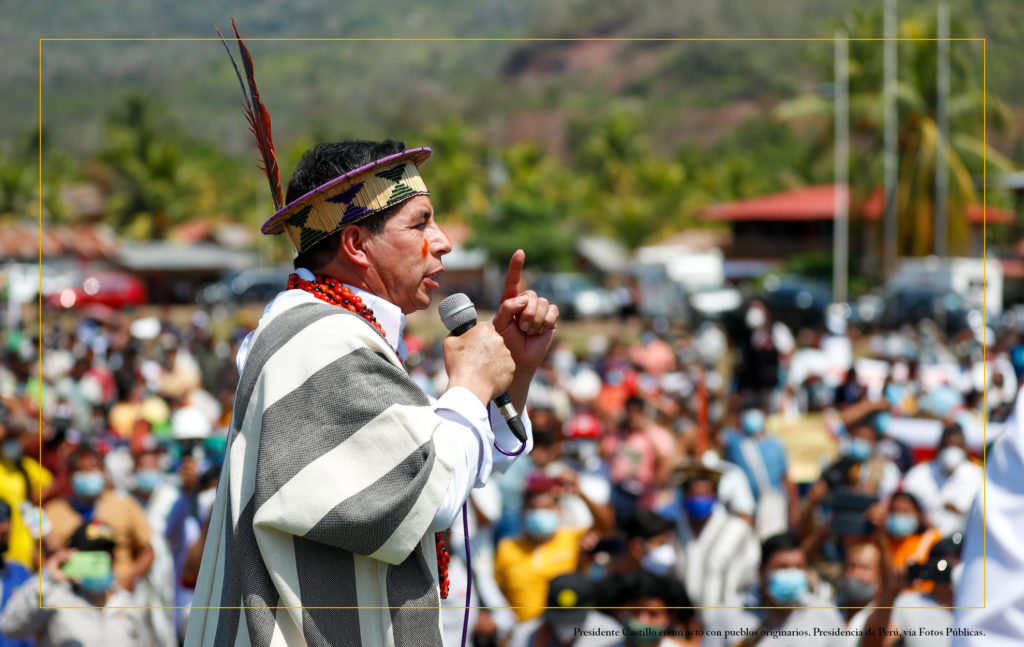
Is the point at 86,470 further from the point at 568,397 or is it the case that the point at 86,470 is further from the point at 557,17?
the point at 557,17

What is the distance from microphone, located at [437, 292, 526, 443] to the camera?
8.04 ft

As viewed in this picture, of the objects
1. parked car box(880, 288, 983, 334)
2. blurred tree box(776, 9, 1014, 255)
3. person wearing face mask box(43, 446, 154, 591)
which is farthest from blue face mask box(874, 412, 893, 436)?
blurred tree box(776, 9, 1014, 255)

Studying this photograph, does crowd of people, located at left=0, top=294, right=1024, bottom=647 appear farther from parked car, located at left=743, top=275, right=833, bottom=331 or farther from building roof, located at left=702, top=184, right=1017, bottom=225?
building roof, located at left=702, top=184, right=1017, bottom=225

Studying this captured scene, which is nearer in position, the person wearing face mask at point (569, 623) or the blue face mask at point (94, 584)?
the person wearing face mask at point (569, 623)

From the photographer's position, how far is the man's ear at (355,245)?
2396 millimetres

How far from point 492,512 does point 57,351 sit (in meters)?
11.3

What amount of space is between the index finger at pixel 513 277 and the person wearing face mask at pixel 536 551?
3572mm

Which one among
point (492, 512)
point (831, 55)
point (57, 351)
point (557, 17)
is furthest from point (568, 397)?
point (557, 17)

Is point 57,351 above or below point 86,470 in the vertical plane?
above

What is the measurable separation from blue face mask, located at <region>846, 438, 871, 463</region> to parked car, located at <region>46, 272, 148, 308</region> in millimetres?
31290

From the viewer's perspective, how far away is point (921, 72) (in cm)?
3250

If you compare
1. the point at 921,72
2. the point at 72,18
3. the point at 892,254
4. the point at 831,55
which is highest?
the point at 831,55

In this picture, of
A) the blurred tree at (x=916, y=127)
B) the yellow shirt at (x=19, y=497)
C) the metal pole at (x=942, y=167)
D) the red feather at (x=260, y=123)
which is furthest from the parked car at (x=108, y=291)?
the red feather at (x=260, y=123)

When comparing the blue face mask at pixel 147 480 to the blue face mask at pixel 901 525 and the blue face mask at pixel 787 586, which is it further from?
the blue face mask at pixel 901 525
